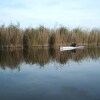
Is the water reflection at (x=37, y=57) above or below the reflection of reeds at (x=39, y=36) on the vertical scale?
below

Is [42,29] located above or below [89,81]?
above

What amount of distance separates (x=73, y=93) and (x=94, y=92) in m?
0.67

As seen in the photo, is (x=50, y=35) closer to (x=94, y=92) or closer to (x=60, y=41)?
(x=60, y=41)

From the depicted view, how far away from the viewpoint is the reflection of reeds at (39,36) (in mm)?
28359

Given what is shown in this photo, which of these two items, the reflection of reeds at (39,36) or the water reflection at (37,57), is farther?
the reflection of reeds at (39,36)

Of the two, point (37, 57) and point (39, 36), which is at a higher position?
point (39, 36)

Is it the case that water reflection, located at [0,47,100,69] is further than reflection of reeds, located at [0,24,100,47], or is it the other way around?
reflection of reeds, located at [0,24,100,47]

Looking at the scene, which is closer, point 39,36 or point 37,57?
point 37,57

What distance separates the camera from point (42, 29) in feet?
103

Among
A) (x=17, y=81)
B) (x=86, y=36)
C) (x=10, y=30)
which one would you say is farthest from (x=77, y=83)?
(x=86, y=36)

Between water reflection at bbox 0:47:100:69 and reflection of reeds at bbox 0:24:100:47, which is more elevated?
reflection of reeds at bbox 0:24:100:47

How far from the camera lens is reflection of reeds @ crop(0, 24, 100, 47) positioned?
28359mm

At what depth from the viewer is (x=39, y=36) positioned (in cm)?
2955

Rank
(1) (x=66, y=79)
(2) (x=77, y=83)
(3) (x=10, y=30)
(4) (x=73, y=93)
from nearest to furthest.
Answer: (4) (x=73, y=93) → (2) (x=77, y=83) → (1) (x=66, y=79) → (3) (x=10, y=30)
